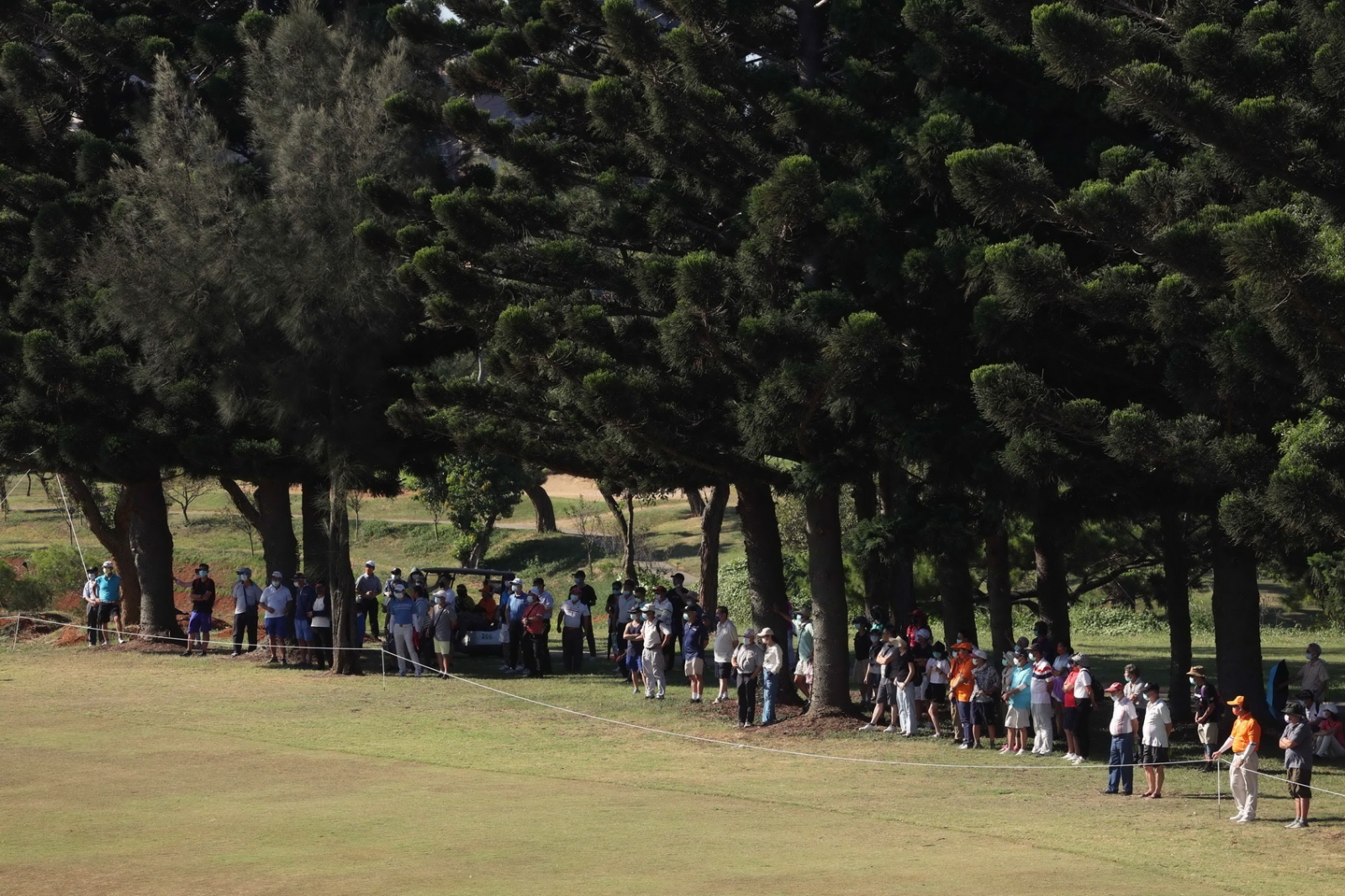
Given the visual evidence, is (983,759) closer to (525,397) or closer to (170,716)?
(525,397)

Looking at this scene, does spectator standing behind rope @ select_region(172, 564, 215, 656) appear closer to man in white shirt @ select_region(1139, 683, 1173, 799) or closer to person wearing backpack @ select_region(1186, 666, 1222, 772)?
man in white shirt @ select_region(1139, 683, 1173, 799)

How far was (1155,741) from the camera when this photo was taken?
16000 millimetres

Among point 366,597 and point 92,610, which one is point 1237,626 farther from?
point 92,610

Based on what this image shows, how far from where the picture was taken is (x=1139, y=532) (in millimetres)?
35594

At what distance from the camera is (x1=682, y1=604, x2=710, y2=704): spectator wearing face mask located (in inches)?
921

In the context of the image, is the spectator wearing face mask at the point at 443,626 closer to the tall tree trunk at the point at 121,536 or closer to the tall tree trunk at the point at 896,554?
the tall tree trunk at the point at 896,554

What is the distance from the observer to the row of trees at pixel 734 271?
16.9m

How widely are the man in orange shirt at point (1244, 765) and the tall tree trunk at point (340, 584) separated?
1572 cm

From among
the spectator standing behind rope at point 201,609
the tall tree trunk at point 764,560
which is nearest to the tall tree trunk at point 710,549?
the tall tree trunk at point 764,560

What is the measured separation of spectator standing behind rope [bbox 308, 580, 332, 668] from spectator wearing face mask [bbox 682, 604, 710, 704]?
6.55 metres

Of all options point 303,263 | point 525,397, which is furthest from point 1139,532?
point 303,263

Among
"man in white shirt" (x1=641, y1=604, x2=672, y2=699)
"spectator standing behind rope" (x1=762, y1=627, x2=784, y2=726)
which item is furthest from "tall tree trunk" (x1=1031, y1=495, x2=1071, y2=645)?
"man in white shirt" (x1=641, y1=604, x2=672, y2=699)

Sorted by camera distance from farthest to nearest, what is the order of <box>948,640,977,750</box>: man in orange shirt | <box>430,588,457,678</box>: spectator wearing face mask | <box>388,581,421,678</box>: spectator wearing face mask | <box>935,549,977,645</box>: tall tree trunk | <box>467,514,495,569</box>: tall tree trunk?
<box>467,514,495,569</box>: tall tree trunk → <box>430,588,457,678</box>: spectator wearing face mask → <box>388,581,421,678</box>: spectator wearing face mask → <box>935,549,977,645</box>: tall tree trunk → <box>948,640,977,750</box>: man in orange shirt

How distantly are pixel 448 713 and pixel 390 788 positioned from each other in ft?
18.8
